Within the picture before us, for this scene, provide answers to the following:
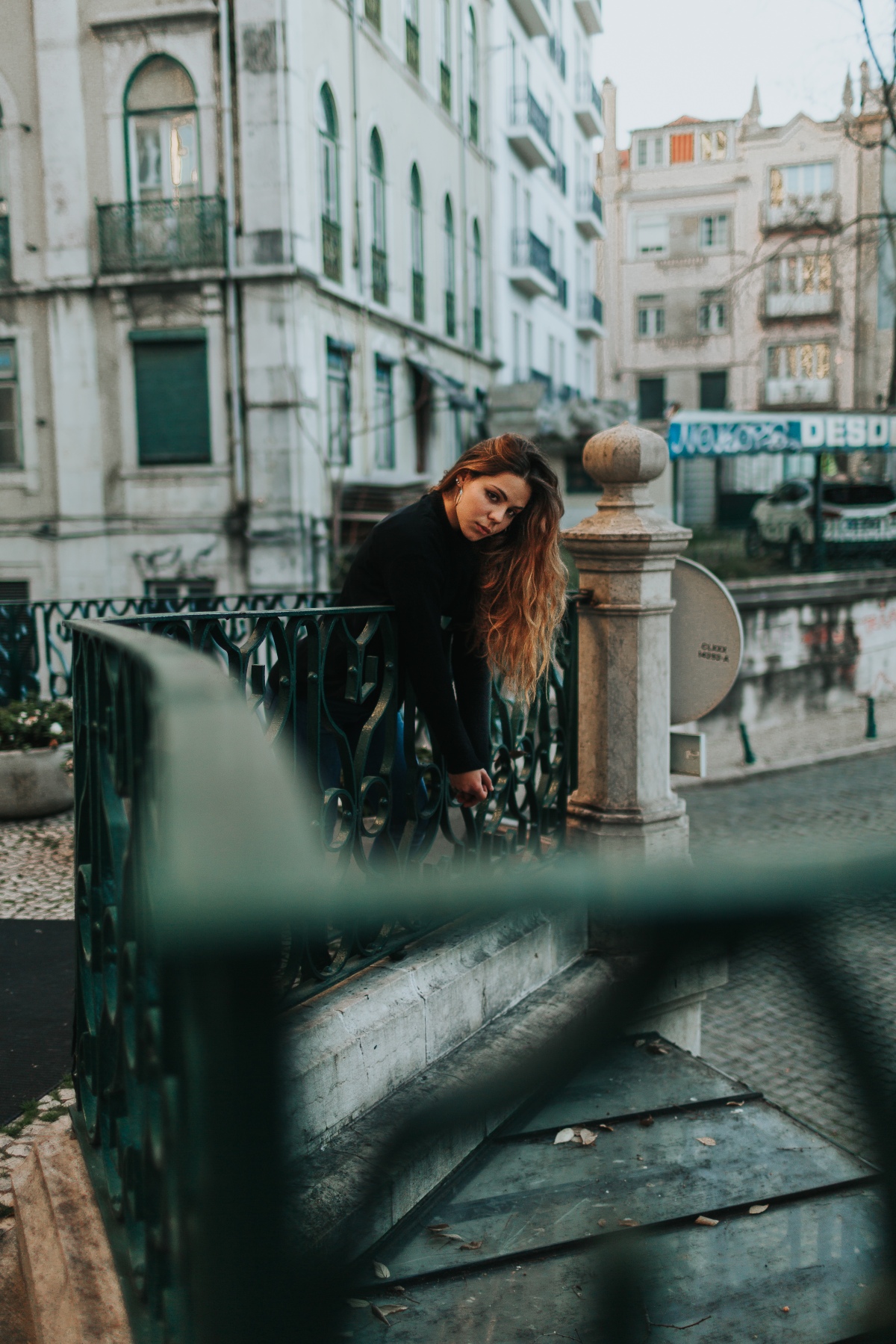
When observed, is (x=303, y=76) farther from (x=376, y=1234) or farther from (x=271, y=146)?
(x=376, y=1234)

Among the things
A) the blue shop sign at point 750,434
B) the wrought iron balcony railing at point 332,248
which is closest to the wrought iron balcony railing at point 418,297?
the wrought iron balcony railing at point 332,248

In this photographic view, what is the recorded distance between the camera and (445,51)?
79.4 feet

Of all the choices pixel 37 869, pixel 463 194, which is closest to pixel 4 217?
pixel 463 194

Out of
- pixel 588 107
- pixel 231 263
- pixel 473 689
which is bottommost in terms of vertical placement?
pixel 473 689

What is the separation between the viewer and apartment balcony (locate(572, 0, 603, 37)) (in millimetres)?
38844

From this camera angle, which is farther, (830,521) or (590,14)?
(590,14)

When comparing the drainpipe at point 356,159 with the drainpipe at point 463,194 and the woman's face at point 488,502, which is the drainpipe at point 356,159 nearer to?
the drainpipe at point 463,194

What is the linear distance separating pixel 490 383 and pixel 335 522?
11149mm

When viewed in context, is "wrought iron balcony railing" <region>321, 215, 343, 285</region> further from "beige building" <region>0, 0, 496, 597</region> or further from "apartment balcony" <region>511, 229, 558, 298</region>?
"apartment balcony" <region>511, 229, 558, 298</region>

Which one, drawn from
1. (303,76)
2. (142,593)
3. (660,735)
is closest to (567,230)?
(303,76)

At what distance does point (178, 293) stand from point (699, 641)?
48.9ft

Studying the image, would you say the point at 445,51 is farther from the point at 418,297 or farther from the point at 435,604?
the point at 435,604

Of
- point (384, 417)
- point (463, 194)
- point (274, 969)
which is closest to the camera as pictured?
point (274, 969)

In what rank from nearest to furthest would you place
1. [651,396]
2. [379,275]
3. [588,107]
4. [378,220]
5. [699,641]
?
[699,641] < [378,220] < [379,275] < [588,107] < [651,396]
